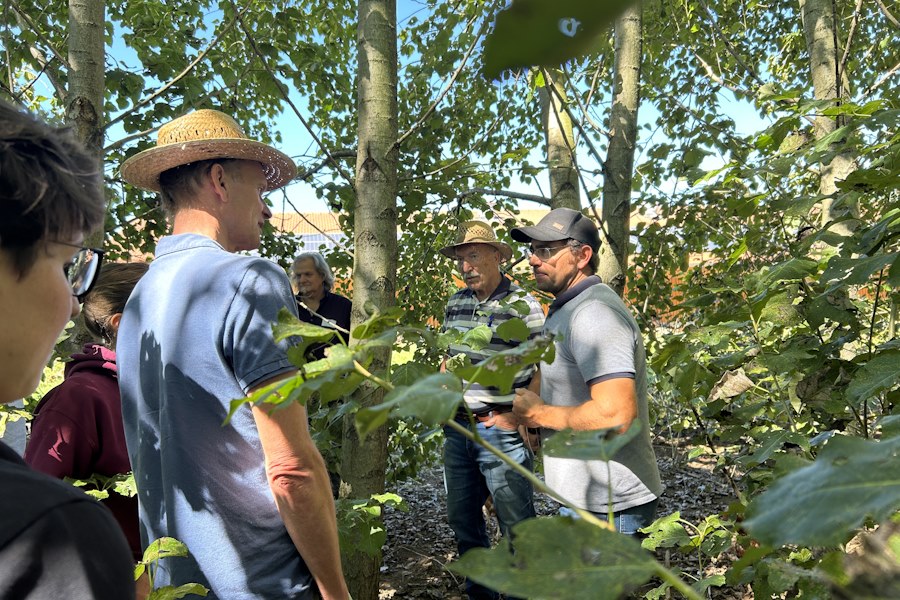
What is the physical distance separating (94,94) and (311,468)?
2586mm

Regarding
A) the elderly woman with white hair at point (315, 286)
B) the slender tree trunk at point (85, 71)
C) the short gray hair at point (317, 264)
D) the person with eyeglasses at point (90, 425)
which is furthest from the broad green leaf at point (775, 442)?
the short gray hair at point (317, 264)

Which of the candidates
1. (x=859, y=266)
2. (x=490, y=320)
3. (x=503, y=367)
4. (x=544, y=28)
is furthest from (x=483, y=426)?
(x=544, y=28)

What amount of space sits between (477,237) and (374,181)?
1.53 m

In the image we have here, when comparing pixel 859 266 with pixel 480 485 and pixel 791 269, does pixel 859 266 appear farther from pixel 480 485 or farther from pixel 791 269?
pixel 480 485

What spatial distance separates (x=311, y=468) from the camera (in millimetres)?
1725

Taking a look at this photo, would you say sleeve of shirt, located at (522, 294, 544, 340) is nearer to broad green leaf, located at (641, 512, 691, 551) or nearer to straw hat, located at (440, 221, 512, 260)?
straw hat, located at (440, 221, 512, 260)

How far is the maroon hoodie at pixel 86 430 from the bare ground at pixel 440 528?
2.10 m

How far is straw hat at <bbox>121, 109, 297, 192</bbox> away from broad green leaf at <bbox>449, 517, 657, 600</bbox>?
181cm

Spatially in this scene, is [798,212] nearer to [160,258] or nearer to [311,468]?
[311,468]

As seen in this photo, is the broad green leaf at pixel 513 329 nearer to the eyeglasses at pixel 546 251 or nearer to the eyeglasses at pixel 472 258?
the eyeglasses at pixel 546 251

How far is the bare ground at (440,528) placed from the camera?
15.3 ft

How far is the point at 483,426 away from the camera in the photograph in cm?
405

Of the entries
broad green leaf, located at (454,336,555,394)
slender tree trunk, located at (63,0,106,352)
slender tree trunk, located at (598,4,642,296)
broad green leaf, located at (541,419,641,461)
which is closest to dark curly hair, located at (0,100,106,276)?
broad green leaf, located at (454,336,555,394)

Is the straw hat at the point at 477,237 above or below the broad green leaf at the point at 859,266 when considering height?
above
